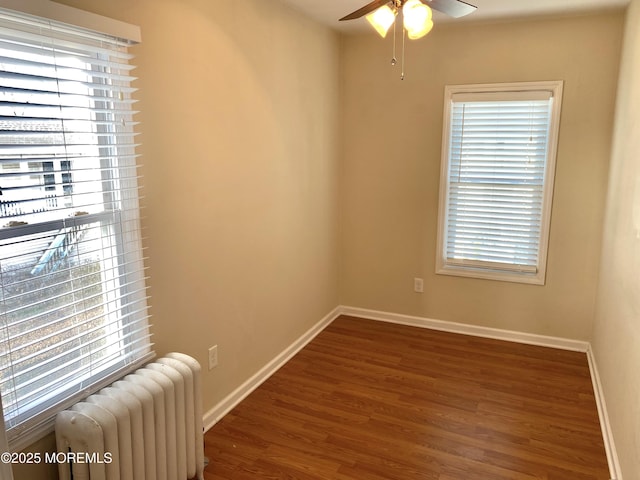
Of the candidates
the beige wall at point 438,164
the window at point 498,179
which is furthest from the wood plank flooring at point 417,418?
the window at point 498,179

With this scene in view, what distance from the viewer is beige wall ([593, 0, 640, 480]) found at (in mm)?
2131

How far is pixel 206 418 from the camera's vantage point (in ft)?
8.84

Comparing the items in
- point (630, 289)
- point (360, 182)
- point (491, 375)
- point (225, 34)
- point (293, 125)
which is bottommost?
point (491, 375)

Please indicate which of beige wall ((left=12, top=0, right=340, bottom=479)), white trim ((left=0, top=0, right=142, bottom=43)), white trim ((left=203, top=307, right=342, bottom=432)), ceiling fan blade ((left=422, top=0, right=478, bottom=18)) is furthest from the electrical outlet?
ceiling fan blade ((left=422, top=0, right=478, bottom=18))

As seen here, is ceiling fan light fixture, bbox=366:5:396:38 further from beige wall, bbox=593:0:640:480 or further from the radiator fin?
the radiator fin

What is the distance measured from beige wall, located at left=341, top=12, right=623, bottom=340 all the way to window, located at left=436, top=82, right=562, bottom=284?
0.08 meters

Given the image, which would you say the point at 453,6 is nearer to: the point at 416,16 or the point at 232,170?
the point at 416,16

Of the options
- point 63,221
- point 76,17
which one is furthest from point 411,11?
point 63,221

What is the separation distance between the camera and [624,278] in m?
2.51

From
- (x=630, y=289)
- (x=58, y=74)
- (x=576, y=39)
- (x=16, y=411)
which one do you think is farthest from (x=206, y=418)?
(x=576, y=39)

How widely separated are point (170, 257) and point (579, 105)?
3.02 meters

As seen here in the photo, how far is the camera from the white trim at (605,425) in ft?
7.59

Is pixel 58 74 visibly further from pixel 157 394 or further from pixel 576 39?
pixel 576 39

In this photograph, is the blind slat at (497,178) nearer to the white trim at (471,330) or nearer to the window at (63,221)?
the white trim at (471,330)
